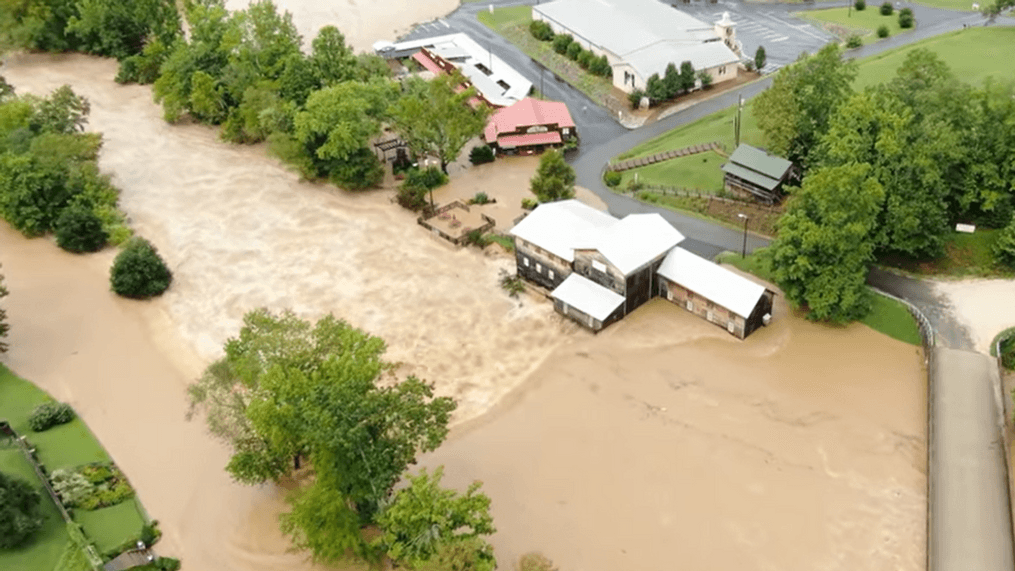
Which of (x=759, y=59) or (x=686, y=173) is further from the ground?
(x=759, y=59)

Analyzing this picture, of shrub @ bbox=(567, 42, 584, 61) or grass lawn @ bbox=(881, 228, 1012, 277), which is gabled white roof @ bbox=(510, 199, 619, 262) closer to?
grass lawn @ bbox=(881, 228, 1012, 277)

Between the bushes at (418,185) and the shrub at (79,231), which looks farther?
the bushes at (418,185)

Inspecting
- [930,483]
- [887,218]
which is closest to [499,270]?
[887,218]

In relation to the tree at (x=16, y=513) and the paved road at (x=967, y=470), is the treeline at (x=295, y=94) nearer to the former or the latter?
the tree at (x=16, y=513)

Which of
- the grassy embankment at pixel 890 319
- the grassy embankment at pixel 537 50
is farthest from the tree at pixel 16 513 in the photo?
the grassy embankment at pixel 537 50

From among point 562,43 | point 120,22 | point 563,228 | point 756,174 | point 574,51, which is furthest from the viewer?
point 120,22

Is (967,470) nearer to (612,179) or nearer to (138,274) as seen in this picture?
(612,179)

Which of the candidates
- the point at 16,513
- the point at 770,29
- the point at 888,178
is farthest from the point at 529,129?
the point at 16,513
